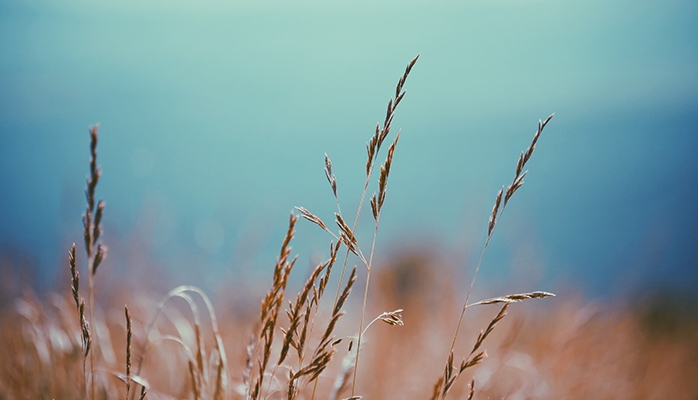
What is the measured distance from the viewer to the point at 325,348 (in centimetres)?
88

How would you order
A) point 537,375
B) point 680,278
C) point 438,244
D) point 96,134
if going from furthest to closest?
1. point 680,278
2. point 438,244
3. point 537,375
4. point 96,134

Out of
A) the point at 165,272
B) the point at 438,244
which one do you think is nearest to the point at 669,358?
the point at 165,272

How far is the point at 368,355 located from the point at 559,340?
119 centimetres

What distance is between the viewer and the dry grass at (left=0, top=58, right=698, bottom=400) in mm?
864

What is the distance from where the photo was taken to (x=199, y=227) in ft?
13.2

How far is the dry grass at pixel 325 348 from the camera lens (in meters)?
0.86

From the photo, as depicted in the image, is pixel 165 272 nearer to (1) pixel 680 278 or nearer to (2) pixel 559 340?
A: (2) pixel 559 340

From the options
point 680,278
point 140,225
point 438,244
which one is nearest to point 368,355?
point 140,225

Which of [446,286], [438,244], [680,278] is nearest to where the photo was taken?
[446,286]

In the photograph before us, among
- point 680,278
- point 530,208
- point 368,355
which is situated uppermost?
point 530,208

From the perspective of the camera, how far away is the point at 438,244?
7.71 m

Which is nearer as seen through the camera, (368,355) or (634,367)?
(368,355)

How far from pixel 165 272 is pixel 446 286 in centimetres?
250

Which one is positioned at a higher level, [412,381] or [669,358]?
[412,381]
